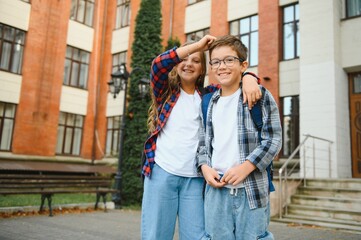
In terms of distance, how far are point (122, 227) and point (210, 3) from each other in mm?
12928

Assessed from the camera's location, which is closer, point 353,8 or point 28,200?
point 28,200

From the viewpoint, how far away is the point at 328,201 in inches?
349

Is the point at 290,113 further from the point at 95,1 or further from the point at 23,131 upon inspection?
the point at 95,1

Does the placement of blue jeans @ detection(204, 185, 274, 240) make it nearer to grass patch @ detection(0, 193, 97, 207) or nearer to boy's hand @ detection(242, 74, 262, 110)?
boy's hand @ detection(242, 74, 262, 110)

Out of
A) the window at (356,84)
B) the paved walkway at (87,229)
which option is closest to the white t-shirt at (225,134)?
the paved walkway at (87,229)

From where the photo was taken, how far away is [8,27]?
1656 centimetres

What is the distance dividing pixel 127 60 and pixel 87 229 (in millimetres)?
14531

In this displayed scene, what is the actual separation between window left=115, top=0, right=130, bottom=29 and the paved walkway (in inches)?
590

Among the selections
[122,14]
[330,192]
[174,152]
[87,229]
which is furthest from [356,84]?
[122,14]

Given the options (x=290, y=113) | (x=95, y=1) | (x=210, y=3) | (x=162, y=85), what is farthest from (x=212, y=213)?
(x=95, y=1)

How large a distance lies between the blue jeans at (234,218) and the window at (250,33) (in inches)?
523

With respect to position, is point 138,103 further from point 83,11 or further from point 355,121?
point 83,11

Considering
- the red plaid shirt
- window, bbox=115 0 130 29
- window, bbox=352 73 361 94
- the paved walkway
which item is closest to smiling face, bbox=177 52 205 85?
the red plaid shirt

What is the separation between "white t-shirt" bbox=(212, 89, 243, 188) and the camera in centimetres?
220
